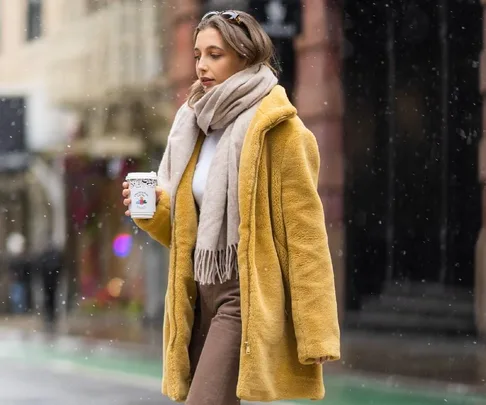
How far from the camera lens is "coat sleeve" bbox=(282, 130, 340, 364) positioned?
11.0 ft

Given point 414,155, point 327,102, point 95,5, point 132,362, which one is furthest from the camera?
point 95,5

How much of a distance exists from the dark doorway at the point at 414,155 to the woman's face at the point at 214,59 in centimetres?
568

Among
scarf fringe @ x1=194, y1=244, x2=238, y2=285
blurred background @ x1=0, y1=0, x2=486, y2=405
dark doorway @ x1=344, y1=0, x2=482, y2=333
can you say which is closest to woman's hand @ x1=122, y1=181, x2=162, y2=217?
scarf fringe @ x1=194, y1=244, x2=238, y2=285

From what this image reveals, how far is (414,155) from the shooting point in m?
9.38

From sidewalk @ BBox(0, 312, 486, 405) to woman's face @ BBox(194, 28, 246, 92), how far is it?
4.00m

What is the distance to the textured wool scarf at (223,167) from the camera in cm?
340

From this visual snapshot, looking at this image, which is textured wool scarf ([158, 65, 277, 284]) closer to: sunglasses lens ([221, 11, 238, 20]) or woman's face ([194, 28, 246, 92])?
woman's face ([194, 28, 246, 92])

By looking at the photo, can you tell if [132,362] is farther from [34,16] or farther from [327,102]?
[34,16]

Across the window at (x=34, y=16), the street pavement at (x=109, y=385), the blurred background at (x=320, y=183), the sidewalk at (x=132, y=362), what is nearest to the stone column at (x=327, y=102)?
the blurred background at (x=320, y=183)

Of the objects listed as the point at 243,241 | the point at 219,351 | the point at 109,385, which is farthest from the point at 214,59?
the point at 109,385

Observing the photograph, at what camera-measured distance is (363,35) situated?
9812mm

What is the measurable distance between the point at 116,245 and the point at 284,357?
8.52 meters

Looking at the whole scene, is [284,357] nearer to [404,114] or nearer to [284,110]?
[284,110]

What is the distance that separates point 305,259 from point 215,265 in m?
0.27
